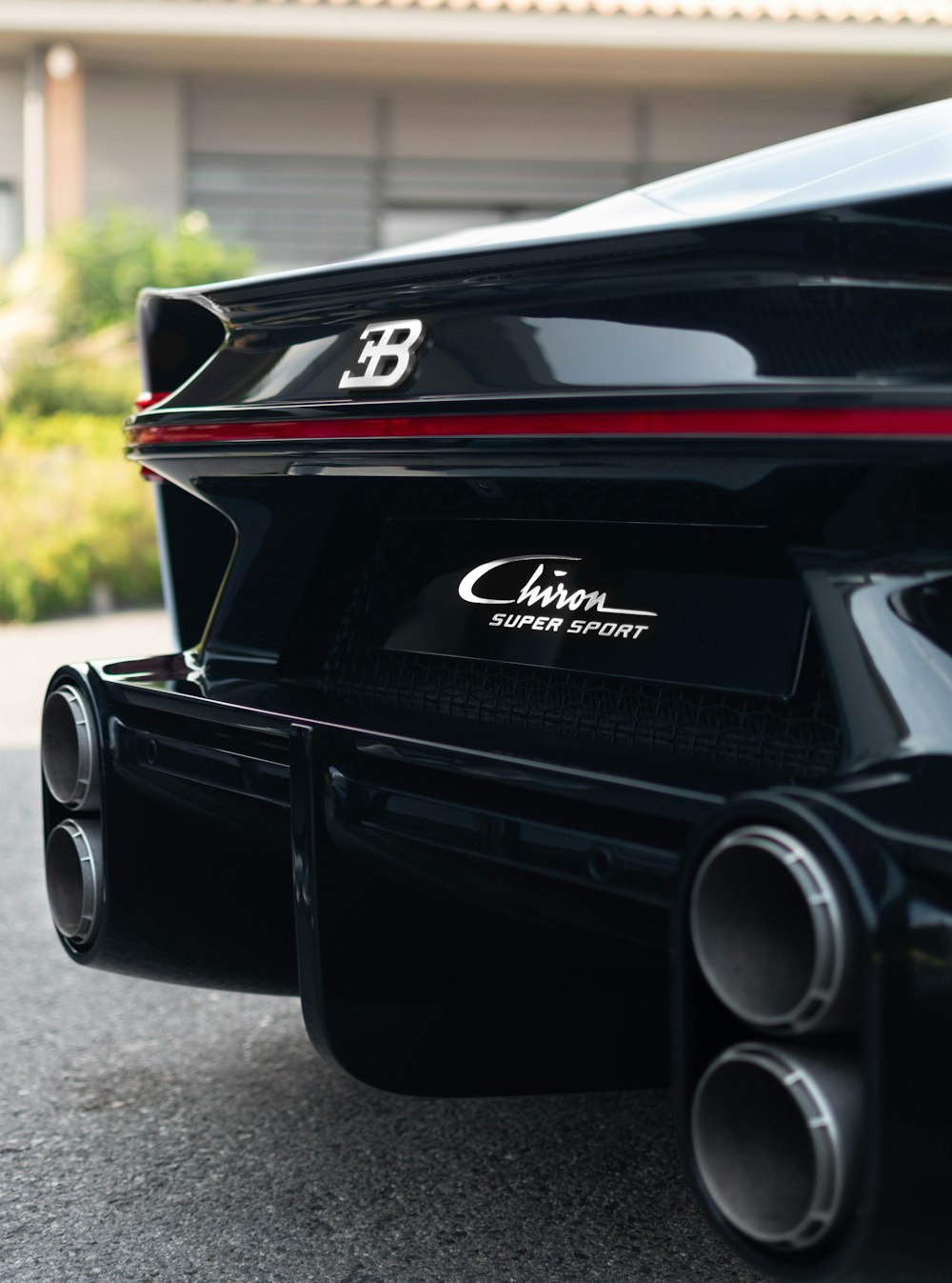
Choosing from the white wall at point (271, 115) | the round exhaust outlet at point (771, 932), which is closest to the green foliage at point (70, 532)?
the white wall at point (271, 115)

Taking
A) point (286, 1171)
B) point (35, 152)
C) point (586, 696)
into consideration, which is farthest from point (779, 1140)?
point (35, 152)

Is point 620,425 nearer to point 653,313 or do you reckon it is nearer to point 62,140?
point 653,313

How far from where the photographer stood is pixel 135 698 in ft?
7.36

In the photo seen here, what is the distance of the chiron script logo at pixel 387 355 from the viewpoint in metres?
1.86

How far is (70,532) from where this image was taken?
9.93 m

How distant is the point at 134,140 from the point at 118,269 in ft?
8.58

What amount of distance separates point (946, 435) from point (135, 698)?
1.26 m

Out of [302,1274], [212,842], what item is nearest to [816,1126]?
[302,1274]

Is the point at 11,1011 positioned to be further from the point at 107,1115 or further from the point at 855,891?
the point at 855,891

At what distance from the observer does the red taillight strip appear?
1.43 metres

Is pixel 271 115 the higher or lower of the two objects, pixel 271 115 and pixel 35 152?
the higher

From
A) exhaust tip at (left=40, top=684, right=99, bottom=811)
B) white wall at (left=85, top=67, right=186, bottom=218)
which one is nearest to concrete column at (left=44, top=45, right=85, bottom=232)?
white wall at (left=85, top=67, right=186, bottom=218)

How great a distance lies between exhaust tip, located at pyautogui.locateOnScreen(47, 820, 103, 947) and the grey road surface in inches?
13.5

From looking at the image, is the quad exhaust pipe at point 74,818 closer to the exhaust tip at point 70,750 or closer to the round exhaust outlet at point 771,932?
the exhaust tip at point 70,750
